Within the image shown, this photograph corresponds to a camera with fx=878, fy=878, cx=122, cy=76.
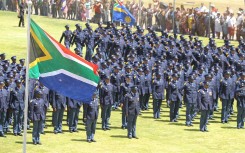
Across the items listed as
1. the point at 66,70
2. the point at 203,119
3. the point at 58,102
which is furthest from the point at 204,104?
the point at 66,70

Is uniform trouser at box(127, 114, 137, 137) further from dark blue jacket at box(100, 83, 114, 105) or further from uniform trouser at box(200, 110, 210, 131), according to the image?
uniform trouser at box(200, 110, 210, 131)

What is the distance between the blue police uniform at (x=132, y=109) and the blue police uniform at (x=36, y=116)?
11.4 feet

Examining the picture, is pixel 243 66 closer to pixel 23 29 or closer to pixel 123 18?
pixel 123 18

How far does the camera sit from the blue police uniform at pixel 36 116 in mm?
31266

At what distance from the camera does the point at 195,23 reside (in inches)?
2232

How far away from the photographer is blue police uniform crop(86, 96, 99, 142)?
105 ft

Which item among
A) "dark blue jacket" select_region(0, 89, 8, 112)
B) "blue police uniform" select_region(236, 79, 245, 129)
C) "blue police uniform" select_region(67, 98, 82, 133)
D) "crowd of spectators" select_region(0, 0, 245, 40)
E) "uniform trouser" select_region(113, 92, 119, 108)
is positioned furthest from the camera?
"crowd of spectators" select_region(0, 0, 245, 40)

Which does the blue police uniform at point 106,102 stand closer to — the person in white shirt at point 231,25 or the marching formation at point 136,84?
the marching formation at point 136,84

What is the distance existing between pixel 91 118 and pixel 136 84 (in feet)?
18.8

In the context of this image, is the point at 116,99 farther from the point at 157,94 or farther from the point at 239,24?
the point at 239,24

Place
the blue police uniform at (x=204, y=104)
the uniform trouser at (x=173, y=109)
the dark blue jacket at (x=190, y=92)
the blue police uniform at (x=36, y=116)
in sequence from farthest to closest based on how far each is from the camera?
the uniform trouser at (x=173, y=109), the dark blue jacket at (x=190, y=92), the blue police uniform at (x=204, y=104), the blue police uniform at (x=36, y=116)

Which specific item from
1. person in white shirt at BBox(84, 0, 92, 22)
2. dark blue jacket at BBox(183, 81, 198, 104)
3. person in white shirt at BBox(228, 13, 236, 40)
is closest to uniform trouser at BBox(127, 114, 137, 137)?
dark blue jacket at BBox(183, 81, 198, 104)

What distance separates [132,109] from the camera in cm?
3303

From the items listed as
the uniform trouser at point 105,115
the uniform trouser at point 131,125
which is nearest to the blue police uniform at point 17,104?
the uniform trouser at point 105,115
